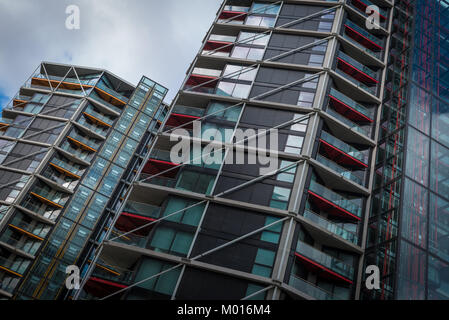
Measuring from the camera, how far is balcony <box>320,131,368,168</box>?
102 ft

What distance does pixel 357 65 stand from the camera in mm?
37031

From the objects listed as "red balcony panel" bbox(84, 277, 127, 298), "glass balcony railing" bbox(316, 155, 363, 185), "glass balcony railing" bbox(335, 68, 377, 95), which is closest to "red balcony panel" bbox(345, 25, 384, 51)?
"glass balcony railing" bbox(335, 68, 377, 95)

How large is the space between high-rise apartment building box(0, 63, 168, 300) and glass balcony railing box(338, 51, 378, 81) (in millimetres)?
34220

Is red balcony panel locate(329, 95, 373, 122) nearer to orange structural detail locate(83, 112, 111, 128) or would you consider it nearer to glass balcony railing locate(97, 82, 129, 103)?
orange structural detail locate(83, 112, 111, 128)

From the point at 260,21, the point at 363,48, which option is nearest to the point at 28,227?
the point at 260,21

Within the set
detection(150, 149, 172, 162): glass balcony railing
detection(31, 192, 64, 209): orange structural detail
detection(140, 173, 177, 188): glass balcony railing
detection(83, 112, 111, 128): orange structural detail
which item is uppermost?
detection(83, 112, 111, 128): orange structural detail

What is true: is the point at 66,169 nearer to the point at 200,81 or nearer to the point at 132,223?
the point at 200,81

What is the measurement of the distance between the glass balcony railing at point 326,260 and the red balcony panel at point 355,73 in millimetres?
17679

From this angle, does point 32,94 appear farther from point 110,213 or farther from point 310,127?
point 310,127

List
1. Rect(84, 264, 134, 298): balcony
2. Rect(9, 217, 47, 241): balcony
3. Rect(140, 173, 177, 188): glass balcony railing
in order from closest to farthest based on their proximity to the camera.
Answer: Rect(84, 264, 134, 298): balcony
Rect(140, 173, 177, 188): glass balcony railing
Rect(9, 217, 47, 241): balcony

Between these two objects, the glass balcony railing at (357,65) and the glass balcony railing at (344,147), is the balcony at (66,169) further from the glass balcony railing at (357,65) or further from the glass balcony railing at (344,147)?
the glass balcony railing at (357,65)

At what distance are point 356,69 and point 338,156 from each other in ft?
31.2

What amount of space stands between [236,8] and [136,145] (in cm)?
2641

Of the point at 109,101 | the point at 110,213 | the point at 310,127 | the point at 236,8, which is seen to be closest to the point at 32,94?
the point at 109,101
